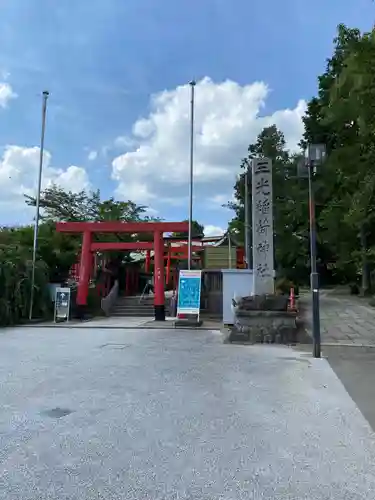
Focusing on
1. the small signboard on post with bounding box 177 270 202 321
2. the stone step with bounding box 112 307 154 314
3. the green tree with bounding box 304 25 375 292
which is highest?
the green tree with bounding box 304 25 375 292

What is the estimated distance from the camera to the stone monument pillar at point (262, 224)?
11383mm

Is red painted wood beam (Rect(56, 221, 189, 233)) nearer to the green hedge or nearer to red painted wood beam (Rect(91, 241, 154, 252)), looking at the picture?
→ red painted wood beam (Rect(91, 241, 154, 252))

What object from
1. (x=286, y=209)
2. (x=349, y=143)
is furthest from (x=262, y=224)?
(x=286, y=209)

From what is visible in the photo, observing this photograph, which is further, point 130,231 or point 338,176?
point 338,176

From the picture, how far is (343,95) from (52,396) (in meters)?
8.80

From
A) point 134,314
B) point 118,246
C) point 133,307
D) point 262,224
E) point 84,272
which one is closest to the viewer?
point 262,224

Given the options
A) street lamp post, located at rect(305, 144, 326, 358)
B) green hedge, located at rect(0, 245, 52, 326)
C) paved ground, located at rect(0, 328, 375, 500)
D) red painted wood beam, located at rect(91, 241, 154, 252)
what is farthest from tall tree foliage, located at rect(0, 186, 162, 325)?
street lamp post, located at rect(305, 144, 326, 358)

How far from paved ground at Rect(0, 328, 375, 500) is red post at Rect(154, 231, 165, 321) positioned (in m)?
8.90

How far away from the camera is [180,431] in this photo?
4.15 meters

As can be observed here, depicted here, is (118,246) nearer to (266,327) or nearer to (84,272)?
(84,272)

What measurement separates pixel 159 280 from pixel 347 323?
695 cm

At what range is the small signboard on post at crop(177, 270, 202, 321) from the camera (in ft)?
48.3

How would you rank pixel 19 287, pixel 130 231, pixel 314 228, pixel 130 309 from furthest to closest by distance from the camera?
1. pixel 130 309
2. pixel 130 231
3. pixel 19 287
4. pixel 314 228

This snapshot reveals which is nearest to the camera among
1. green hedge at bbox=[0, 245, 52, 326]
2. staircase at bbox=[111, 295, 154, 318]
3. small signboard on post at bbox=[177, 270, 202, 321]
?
green hedge at bbox=[0, 245, 52, 326]
